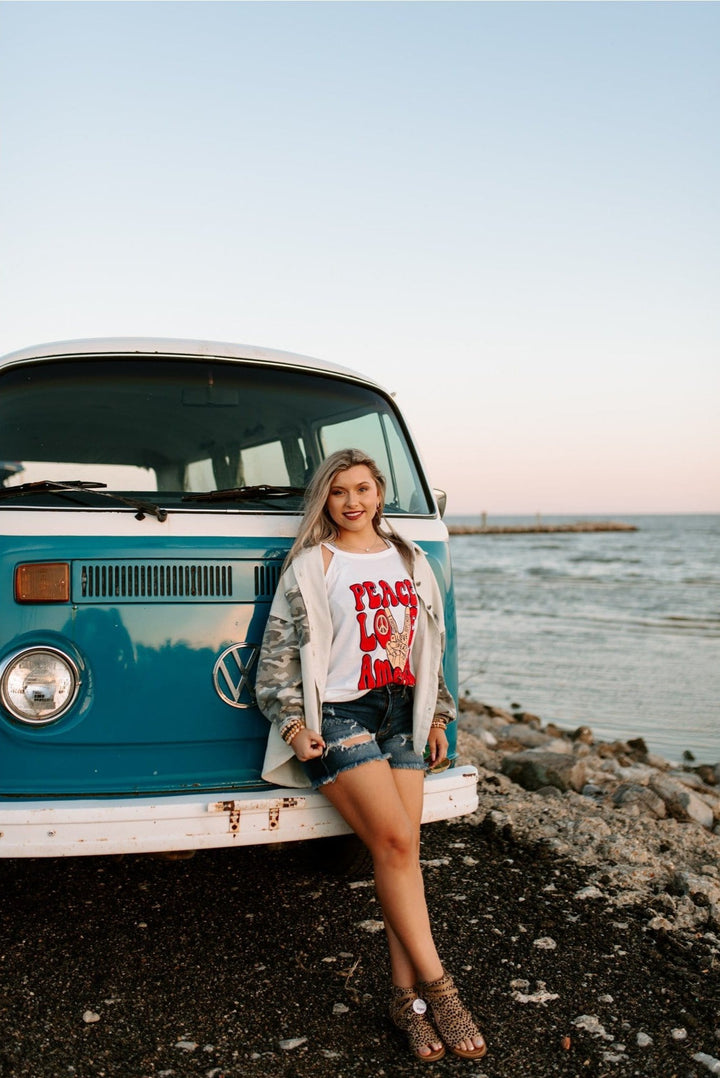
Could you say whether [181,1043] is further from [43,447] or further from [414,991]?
[43,447]

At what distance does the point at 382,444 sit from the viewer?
4.16 metres

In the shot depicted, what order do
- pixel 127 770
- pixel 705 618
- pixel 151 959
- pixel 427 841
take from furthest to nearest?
pixel 705 618, pixel 427 841, pixel 151 959, pixel 127 770

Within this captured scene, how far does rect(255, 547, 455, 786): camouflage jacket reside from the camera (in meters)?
2.92

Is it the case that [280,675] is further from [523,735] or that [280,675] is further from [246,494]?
[523,735]

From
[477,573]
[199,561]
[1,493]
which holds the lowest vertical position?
[477,573]

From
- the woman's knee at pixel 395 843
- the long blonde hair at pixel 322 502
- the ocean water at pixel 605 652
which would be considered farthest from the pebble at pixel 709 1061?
the ocean water at pixel 605 652

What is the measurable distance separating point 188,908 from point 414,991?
1293mm

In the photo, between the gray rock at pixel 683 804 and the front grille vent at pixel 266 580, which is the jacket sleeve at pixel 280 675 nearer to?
the front grille vent at pixel 266 580

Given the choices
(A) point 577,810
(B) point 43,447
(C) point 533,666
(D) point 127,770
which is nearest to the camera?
(D) point 127,770

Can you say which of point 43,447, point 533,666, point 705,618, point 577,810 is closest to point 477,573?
point 705,618

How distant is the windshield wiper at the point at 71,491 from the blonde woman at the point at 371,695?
0.50 m

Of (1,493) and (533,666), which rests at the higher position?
(1,493)

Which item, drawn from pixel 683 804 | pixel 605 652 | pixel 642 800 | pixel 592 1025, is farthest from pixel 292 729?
pixel 605 652

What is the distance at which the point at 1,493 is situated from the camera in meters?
3.20
